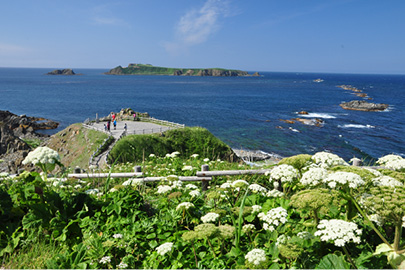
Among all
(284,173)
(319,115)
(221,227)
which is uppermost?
(284,173)

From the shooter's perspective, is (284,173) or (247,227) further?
(284,173)

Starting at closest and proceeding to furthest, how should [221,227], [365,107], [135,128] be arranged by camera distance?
[221,227]
[135,128]
[365,107]

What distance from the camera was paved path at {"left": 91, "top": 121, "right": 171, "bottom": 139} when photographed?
117 ft

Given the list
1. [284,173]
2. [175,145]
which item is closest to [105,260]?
[284,173]

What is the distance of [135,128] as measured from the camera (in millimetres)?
38469

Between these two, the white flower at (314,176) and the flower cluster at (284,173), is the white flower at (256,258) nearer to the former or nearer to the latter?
the white flower at (314,176)

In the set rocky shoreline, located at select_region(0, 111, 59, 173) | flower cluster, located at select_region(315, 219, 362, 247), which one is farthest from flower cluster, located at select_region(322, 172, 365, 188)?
rocky shoreline, located at select_region(0, 111, 59, 173)

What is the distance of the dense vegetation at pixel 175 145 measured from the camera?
28.6 meters

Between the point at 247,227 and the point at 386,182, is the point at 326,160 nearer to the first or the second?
the point at 386,182

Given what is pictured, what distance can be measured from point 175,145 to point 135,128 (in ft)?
31.4

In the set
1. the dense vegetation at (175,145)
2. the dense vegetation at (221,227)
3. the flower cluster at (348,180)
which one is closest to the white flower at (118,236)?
the dense vegetation at (221,227)

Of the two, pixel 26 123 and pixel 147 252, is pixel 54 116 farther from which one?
pixel 147 252

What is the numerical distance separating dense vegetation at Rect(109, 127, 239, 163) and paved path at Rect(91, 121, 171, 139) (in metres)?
3.55

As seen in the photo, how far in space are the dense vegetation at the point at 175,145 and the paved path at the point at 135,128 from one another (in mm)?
3550
